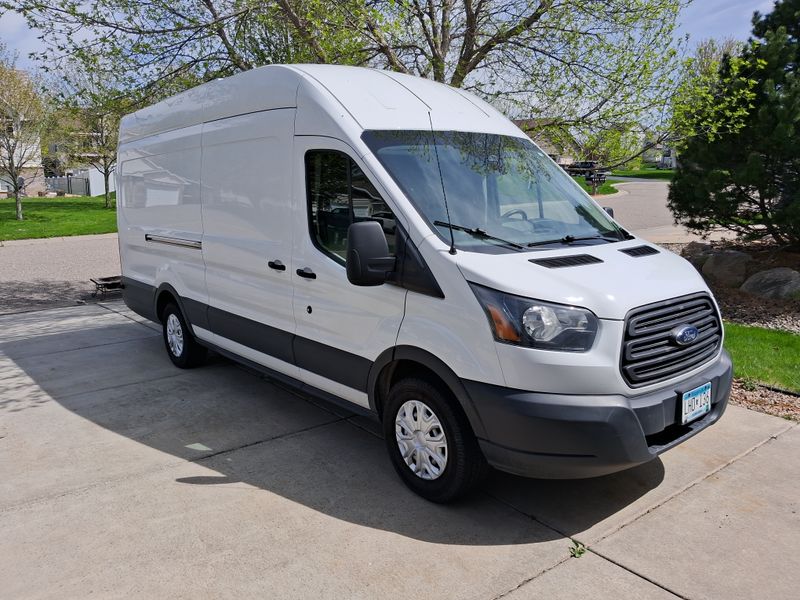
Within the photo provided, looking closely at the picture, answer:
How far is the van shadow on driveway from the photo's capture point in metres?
3.80

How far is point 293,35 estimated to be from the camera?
8156mm

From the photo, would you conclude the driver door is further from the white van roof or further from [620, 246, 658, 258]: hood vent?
[620, 246, 658, 258]: hood vent

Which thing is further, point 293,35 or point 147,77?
point 147,77

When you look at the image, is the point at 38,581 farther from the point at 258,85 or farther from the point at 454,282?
the point at 258,85

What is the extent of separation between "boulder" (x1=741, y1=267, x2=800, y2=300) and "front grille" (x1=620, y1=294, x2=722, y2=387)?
5.37 meters

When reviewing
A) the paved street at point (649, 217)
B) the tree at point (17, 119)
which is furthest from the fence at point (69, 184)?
the paved street at point (649, 217)

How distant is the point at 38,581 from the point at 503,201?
126 inches

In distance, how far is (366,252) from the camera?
366 cm

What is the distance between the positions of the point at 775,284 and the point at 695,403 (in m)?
5.90

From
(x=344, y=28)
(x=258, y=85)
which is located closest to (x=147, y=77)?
(x=344, y=28)

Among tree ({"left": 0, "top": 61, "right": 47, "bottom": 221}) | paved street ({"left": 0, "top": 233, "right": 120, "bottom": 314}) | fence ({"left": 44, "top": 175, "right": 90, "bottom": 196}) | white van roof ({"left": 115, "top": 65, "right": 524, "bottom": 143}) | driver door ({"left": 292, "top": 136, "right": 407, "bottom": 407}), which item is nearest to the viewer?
driver door ({"left": 292, "top": 136, "right": 407, "bottom": 407})

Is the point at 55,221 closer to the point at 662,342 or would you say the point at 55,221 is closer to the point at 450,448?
the point at 450,448

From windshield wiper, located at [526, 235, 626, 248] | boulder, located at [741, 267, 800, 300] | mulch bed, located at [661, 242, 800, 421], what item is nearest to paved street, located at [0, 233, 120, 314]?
windshield wiper, located at [526, 235, 626, 248]

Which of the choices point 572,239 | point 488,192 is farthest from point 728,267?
point 488,192
